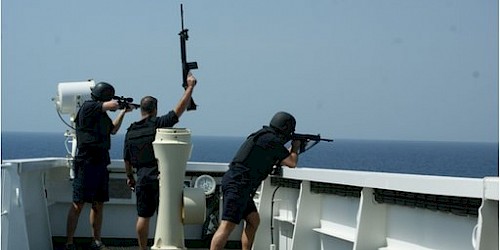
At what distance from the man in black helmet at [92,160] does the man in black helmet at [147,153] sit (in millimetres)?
507

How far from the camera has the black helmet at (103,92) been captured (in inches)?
353

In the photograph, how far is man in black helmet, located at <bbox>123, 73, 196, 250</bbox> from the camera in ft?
27.3

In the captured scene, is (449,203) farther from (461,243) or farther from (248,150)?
(248,150)

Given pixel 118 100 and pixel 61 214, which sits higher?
pixel 118 100

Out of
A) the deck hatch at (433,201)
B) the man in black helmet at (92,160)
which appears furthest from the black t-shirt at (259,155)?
the man in black helmet at (92,160)

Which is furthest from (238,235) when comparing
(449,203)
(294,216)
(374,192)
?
(449,203)

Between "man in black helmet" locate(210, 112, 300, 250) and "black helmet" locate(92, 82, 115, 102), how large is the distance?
73.0 inches

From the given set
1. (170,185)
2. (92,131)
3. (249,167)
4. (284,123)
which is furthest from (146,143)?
(284,123)

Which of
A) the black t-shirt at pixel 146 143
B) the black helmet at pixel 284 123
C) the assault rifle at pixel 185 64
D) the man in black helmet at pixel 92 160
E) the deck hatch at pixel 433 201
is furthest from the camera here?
the man in black helmet at pixel 92 160

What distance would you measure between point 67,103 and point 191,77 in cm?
189

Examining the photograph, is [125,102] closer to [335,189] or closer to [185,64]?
[185,64]

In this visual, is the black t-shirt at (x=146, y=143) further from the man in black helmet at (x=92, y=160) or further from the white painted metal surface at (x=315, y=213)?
the white painted metal surface at (x=315, y=213)

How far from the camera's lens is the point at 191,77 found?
842cm

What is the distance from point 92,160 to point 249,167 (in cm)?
205
